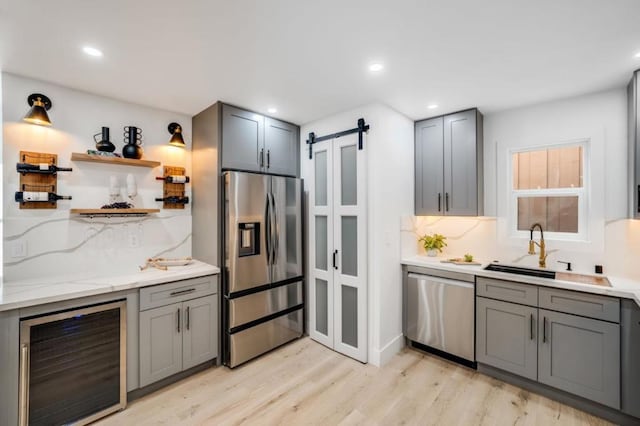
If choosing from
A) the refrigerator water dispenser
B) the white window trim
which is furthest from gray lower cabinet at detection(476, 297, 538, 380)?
the refrigerator water dispenser

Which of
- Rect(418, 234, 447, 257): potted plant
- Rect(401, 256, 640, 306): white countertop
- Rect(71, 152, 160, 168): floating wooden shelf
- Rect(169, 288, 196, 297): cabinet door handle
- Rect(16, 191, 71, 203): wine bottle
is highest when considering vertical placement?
Rect(71, 152, 160, 168): floating wooden shelf

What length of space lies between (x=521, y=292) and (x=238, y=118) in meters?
3.10

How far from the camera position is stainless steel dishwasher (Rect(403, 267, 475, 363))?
2723mm

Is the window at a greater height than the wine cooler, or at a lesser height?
greater

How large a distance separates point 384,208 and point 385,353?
1.45 m

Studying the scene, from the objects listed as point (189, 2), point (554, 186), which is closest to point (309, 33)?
point (189, 2)

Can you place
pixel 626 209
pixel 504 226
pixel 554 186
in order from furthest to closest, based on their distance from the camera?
pixel 504 226 → pixel 554 186 → pixel 626 209

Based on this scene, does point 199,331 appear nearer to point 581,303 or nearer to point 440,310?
point 440,310

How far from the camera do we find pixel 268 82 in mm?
2373

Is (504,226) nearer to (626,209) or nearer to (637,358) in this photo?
(626,209)

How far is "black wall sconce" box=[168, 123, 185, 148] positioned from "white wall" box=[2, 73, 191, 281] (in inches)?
3.0

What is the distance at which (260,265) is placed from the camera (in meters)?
2.93

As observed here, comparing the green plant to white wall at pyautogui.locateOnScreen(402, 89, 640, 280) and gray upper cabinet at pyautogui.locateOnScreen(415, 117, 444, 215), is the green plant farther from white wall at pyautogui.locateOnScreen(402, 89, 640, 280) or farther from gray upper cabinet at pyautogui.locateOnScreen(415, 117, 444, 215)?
gray upper cabinet at pyautogui.locateOnScreen(415, 117, 444, 215)

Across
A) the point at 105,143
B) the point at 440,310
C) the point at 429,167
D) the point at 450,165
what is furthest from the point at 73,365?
the point at 450,165
